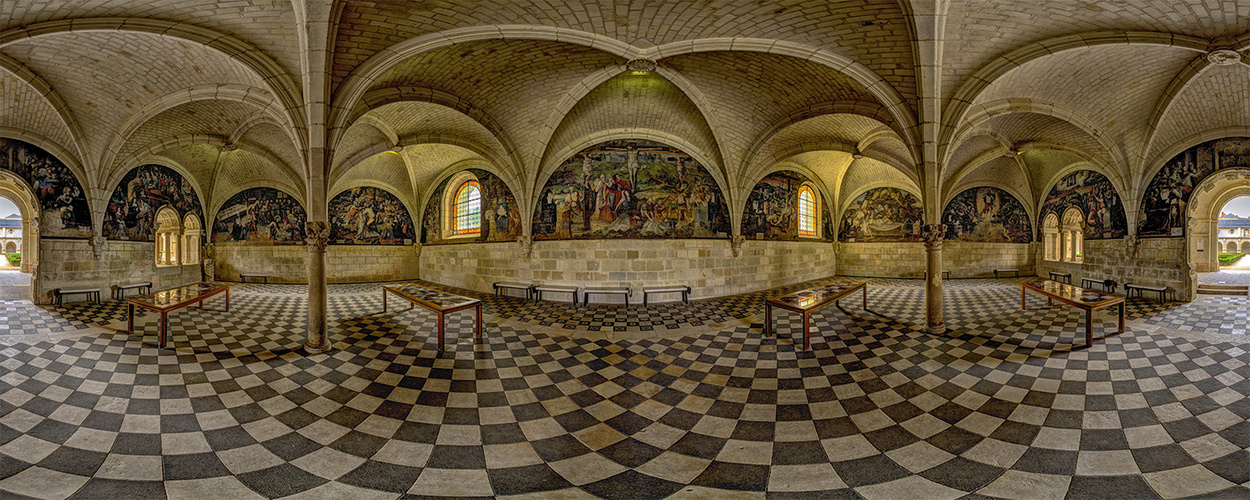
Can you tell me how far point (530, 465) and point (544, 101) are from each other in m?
8.14

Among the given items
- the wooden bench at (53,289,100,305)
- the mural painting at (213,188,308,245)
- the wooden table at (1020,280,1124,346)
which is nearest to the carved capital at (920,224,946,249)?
the wooden table at (1020,280,1124,346)

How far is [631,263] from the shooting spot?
36.1 feet

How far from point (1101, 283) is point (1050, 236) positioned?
511 centimetres

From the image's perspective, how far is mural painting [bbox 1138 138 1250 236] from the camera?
29.2 ft

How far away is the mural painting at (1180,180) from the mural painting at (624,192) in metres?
11.2

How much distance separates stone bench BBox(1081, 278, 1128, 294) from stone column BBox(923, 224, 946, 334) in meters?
9.01

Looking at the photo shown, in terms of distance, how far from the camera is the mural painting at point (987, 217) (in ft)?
52.1

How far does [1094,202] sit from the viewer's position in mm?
12109

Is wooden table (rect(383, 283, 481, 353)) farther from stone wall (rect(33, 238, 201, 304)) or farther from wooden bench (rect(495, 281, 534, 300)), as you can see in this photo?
stone wall (rect(33, 238, 201, 304))

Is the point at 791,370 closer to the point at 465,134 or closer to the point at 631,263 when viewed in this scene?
the point at 631,263

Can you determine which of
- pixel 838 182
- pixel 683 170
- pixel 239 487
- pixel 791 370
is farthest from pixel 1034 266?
pixel 239 487

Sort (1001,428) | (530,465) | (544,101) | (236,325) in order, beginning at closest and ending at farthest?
(530,465), (1001,428), (236,325), (544,101)

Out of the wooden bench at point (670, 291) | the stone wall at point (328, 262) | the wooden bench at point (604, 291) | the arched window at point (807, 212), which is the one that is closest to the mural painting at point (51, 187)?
the stone wall at point (328, 262)

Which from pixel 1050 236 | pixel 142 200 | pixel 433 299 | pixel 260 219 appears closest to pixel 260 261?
pixel 260 219
